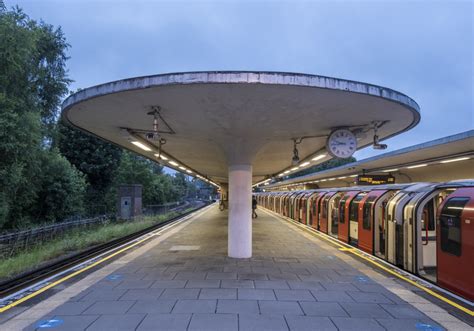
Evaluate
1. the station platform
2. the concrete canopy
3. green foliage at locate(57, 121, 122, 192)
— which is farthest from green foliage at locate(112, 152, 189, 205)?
the station platform

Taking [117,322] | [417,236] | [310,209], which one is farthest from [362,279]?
[310,209]

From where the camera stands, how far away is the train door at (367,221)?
439 inches

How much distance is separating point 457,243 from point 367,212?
5.09m

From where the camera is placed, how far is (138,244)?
1283cm

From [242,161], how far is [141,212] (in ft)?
68.3

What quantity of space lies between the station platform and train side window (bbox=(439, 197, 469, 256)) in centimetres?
106

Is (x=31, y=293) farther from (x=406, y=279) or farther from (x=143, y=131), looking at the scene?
(x=406, y=279)

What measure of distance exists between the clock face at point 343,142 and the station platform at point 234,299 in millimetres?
2817

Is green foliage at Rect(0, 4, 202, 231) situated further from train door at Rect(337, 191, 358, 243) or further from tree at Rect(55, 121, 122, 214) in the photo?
train door at Rect(337, 191, 358, 243)

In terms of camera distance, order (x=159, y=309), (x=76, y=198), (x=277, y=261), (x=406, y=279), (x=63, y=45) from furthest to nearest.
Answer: (x=63, y=45) < (x=76, y=198) < (x=277, y=261) < (x=406, y=279) < (x=159, y=309)

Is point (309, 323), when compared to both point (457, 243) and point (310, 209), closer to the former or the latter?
point (457, 243)

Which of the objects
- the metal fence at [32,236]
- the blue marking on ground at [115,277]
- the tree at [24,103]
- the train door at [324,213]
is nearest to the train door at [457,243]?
the blue marking on ground at [115,277]

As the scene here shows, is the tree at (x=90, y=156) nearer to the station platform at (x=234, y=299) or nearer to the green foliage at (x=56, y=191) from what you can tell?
the green foliage at (x=56, y=191)

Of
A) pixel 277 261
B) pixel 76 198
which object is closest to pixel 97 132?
pixel 277 261
